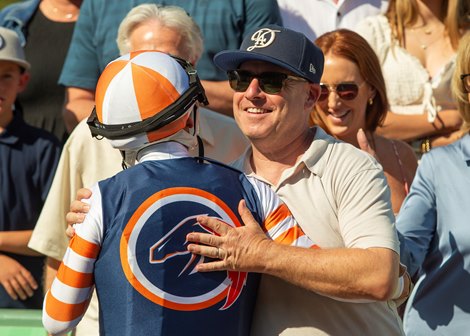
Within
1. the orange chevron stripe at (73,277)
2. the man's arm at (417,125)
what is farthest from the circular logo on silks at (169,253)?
the man's arm at (417,125)

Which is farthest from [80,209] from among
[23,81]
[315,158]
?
[23,81]

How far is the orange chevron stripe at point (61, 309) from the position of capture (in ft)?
10.4

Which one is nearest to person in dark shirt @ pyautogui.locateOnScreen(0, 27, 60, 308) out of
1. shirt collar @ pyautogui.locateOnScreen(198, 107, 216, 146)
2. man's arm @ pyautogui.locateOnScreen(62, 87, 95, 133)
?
man's arm @ pyautogui.locateOnScreen(62, 87, 95, 133)

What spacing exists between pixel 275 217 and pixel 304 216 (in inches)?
8.8

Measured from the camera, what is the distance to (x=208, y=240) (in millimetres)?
3152

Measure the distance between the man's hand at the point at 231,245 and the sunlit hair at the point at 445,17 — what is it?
311 centimetres

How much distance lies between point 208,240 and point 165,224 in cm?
14

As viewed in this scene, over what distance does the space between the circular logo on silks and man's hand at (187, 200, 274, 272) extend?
3cm

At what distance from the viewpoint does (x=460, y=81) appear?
4.39m

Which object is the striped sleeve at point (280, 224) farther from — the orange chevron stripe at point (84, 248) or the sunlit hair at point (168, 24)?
the sunlit hair at point (168, 24)

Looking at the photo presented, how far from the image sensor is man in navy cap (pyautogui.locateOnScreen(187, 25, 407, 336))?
10.4ft

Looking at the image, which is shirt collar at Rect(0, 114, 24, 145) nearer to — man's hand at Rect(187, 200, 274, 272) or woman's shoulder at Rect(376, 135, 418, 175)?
woman's shoulder at Rect(376, 135, 418, 175)

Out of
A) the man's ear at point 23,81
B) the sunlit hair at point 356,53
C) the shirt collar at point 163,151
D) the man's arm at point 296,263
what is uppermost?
the shirt collar at point 163,151

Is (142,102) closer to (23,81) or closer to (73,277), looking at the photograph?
(73,277)
